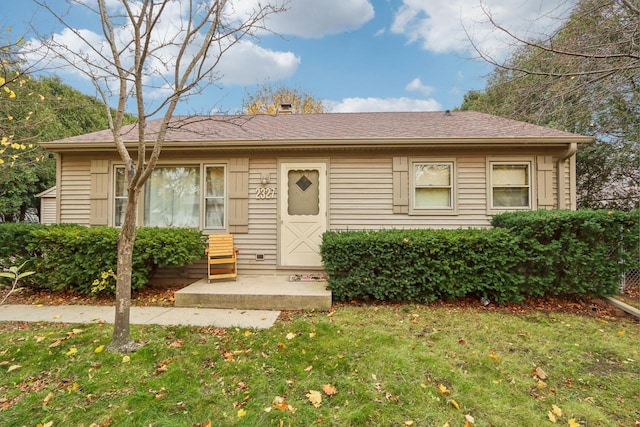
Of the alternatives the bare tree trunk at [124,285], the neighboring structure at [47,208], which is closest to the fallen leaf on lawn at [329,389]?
the bare tree trunk at [124,285]

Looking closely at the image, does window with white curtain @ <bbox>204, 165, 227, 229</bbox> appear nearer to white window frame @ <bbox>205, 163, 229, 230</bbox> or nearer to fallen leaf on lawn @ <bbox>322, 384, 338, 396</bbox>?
white window frame @ <bbox>205, 163, 229, 230</bbox>

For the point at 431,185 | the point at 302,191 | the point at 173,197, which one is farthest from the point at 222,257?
the point at 431,185

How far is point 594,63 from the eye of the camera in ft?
11.4

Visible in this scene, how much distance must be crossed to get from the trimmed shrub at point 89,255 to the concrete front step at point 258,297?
73 centimetres

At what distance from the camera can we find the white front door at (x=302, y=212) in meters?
5.84

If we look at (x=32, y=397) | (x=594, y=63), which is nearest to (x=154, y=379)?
(x=32, y=397)

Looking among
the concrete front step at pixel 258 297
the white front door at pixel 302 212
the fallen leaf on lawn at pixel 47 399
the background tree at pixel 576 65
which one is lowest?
the fallen leaf on lawn at pixel 47 399

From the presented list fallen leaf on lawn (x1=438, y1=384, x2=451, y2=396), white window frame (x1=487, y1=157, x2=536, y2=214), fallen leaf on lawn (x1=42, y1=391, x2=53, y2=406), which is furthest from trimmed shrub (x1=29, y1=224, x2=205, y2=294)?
white window frame (x1=487, y1=157, x2=536, y2=214)

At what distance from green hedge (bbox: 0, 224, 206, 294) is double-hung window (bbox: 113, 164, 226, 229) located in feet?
3.46

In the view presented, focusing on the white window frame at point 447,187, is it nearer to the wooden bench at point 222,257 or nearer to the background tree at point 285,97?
the wooden bench at point 222,257

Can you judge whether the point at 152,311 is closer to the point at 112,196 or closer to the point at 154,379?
the point at 154,379

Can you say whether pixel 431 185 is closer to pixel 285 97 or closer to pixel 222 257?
pixel 222 257

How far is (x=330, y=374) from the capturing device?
258cm

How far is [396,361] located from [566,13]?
4642 millimetres
